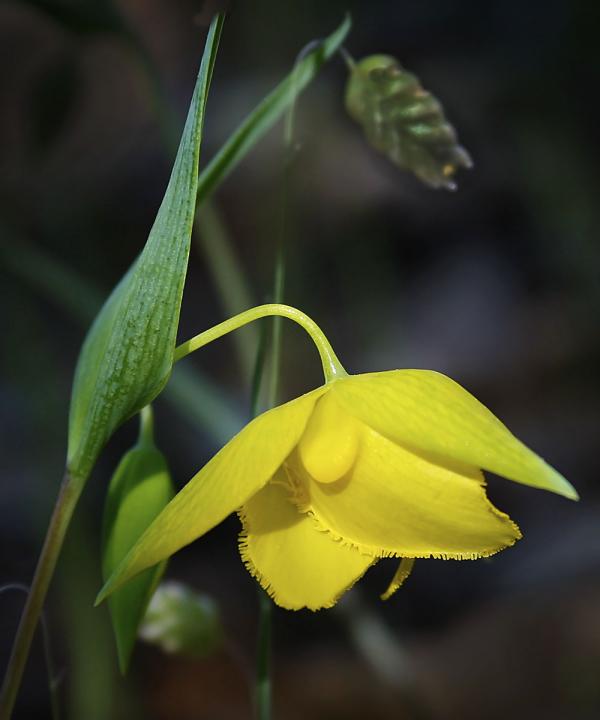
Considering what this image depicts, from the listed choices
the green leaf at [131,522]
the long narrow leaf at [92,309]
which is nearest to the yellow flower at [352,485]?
the green leaf at [131,522]

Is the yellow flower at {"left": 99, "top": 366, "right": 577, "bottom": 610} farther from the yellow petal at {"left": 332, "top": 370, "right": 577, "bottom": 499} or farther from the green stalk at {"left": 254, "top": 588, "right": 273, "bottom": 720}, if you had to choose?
the green stalk at {"left": 254, "top": 588, "right": 273, "bottom": 720}

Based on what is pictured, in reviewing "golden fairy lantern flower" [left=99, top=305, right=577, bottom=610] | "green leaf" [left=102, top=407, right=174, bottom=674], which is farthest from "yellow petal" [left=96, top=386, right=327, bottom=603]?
"green leaf" [left=102, top=407, right=174, bottom=674]

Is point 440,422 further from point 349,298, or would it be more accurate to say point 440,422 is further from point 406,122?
point 349,298

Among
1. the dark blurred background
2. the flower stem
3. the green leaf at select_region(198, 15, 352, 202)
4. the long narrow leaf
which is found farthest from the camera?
the dark blurred background

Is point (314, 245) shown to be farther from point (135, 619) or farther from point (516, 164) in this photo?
point (135, 619)

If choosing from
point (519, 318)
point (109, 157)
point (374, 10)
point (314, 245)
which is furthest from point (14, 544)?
point (374, 10)

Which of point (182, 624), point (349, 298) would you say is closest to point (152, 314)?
point (182, 624)
